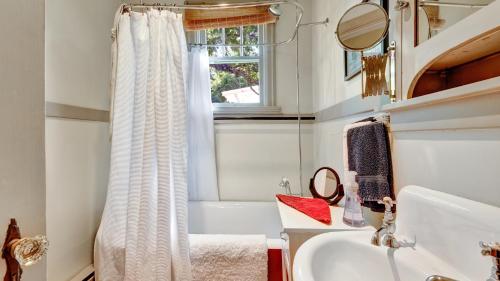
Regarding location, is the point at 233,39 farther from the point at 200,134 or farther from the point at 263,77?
the point at 200,134

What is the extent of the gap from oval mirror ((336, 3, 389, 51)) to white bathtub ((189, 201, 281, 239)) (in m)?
1.50

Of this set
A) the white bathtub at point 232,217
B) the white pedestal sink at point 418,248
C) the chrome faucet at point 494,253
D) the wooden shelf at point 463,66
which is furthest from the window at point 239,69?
the chrome faucet at point 494,253

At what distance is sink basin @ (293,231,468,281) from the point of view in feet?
2.02

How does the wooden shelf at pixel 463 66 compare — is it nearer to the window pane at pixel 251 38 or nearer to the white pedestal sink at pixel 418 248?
the white pedestal sink at pixel 418 248

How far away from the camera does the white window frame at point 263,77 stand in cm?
251

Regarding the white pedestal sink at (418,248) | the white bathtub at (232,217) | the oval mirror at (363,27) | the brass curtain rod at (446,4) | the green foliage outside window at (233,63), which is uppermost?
the green foliage outside window at (233,63)

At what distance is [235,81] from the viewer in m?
2.59

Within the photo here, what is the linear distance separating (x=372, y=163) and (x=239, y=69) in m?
A: 1.81

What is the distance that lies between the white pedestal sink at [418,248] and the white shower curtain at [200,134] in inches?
68.6

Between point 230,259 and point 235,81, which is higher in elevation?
point 235,81

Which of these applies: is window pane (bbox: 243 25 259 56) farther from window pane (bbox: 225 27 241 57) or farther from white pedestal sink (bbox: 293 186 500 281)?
white pedestal sink (bbox: 293 186 500 281)

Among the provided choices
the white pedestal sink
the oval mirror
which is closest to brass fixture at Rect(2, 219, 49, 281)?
the white pedestal sink

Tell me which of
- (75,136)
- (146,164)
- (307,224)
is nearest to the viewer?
(307,224)

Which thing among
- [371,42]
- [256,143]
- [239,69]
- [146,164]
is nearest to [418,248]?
[371,42]
